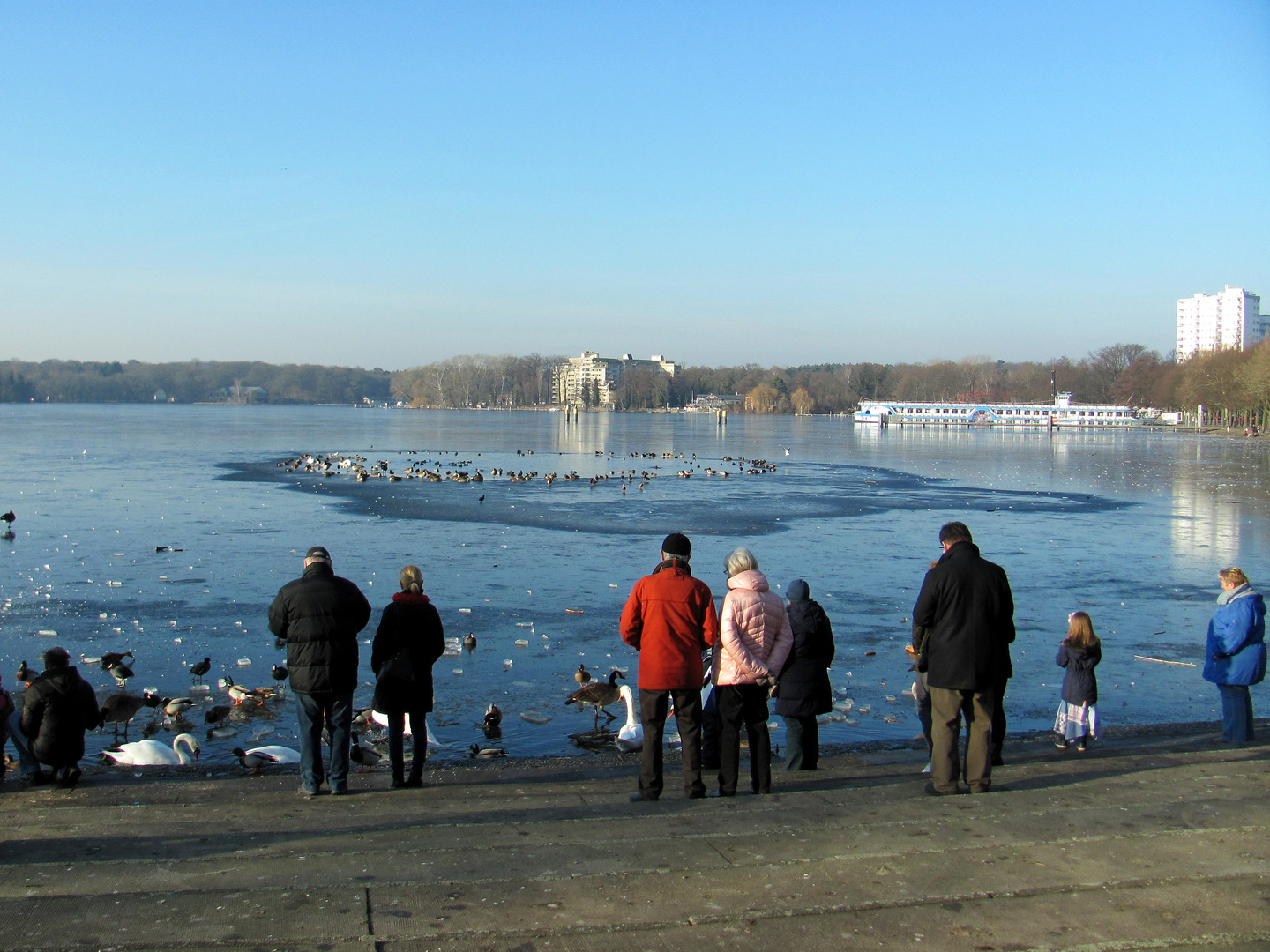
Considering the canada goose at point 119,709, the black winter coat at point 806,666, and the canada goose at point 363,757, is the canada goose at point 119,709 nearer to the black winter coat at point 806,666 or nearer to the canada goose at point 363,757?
the canada goose at point 363,757

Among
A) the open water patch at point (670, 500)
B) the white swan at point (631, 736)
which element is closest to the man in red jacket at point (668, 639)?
the white swan at point (631, 736)

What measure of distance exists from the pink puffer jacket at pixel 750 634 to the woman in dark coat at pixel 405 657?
1818mm

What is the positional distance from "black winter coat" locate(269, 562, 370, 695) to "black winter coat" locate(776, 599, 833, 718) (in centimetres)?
287

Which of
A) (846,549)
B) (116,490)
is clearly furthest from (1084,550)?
(116,490)

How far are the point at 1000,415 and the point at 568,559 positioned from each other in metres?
129

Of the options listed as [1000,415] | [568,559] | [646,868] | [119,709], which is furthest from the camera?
[1000,415]

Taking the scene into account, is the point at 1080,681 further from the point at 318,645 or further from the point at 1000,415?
the point at 1000,415

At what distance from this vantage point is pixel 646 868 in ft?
15.7

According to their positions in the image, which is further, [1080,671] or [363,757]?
[1080,671]

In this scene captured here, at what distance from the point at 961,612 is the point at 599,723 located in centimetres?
449

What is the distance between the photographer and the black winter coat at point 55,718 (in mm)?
6621

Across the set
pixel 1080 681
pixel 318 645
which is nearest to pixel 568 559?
pixel 1080 681

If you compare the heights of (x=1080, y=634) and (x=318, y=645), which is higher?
(x=318, y=645)

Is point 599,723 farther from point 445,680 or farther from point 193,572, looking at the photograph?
point 193,572
